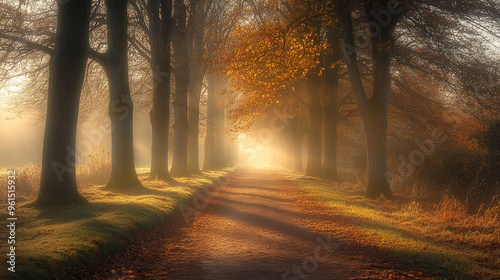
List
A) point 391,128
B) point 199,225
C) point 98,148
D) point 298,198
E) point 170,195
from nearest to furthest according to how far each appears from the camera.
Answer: point 199,225 < point 170,195 < point 298,198 < point 98,148 < point 391,128

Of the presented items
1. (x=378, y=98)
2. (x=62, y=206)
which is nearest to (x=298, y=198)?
(x=378, y=98)

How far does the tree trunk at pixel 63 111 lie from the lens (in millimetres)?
9250

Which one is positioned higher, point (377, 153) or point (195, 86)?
point (195, 86)

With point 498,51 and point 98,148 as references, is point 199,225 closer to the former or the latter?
point 498,51

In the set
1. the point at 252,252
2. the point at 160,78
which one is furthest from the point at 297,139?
the point at 252,252

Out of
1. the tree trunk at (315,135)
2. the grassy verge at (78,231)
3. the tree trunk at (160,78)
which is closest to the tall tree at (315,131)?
the tree trunk at (315,135)

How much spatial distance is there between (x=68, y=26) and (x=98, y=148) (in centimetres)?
1274

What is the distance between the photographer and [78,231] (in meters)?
6.57

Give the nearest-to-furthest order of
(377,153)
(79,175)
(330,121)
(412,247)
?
(412,247)
(377,153)
(79,175)
(330,121)

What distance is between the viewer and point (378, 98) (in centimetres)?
1284

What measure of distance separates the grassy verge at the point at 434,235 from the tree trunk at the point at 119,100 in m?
8.19

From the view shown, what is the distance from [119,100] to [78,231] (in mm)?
7933

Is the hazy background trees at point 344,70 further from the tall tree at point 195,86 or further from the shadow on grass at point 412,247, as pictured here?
the shadow on grass at point 412,247

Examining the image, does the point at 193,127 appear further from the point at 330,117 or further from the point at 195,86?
the point at 330,117
